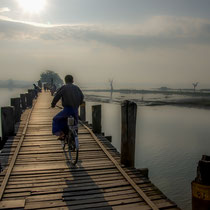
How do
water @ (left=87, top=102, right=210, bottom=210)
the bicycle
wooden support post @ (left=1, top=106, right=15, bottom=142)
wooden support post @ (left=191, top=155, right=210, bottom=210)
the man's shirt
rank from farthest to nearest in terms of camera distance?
water @ (left=87, top=102, right=210, bottom=210)
wooden support post @ (left=1, top=106, right=15, bottom=142)
the man's shirt
the bicycle
wooden support post @ (left=191, top=155, right=210, bottom=210)

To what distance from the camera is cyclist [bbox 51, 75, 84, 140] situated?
638 centimetres

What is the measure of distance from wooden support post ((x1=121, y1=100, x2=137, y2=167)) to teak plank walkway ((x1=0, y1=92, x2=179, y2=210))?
270 mm

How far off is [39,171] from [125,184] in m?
2.08

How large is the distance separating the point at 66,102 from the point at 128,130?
1867 mm

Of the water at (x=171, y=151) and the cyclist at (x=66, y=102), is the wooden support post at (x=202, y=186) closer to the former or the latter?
the cyclist at (x=66, y=102)

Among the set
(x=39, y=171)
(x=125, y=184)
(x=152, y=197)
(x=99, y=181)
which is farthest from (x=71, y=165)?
(x=152, y=197)

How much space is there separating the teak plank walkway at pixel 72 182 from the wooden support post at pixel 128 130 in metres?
0.27

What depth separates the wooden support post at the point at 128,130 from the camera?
5773mm

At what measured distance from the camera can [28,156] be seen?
667cm

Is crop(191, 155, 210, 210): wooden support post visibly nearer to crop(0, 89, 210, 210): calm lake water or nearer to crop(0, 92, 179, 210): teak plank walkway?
crop(0, 92, 179, 210): teak plank walkway

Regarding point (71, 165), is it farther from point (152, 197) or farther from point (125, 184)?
point (152, 197)

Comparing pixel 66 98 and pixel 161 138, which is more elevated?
pixel 66 98

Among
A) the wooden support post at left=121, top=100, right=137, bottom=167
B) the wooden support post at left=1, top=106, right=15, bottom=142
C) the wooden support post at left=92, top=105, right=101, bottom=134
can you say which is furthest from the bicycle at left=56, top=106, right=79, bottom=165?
the wooden support post at left=1, top=106, right=15, bottom=142

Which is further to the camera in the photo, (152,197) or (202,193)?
(152,197)
